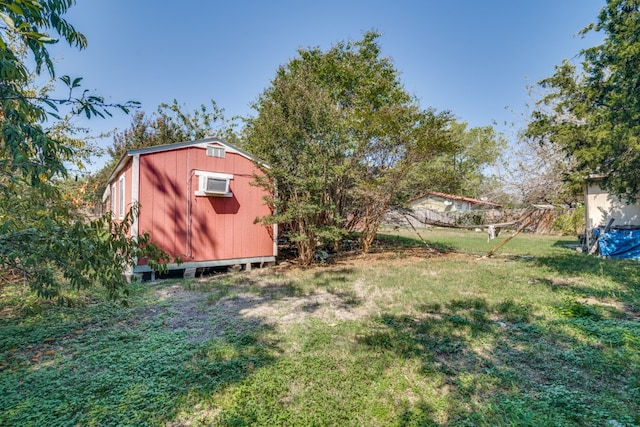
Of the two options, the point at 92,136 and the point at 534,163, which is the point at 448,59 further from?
the point at 92,136

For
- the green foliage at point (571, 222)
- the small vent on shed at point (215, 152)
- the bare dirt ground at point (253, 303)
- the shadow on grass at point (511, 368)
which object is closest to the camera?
the shadow on grass at point (511, 368)

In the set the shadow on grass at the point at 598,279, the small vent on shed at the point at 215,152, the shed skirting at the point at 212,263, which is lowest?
the shadow on grass at the point at 598,279

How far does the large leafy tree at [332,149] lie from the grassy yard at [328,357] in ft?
7.39

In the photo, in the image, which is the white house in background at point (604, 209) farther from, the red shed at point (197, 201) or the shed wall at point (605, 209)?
the red shed at point (197, 201)

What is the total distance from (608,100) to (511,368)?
5.51 metres

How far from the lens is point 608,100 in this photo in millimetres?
5273

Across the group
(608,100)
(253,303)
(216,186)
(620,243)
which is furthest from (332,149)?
(620,243)

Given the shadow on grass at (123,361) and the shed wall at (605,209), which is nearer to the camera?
the shadow on grass at (123,361)

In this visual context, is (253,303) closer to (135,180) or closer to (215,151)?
(135,180)

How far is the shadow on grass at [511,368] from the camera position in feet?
6.20

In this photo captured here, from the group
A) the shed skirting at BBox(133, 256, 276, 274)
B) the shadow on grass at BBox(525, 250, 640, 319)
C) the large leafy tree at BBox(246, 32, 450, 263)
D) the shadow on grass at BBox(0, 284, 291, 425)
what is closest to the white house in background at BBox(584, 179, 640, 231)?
the shadow on grass at BBox(525, 250, 640, 319)

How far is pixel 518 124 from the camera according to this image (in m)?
16.8

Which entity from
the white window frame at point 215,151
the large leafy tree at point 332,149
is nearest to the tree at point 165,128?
the large leafy tree at point 332,149

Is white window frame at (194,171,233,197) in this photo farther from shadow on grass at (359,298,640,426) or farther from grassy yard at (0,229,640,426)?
shadow on grass at (359,298,640,426)
